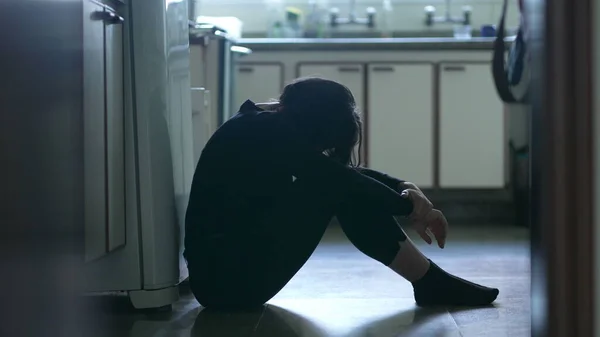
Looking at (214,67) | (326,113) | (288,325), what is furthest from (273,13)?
(288,325)

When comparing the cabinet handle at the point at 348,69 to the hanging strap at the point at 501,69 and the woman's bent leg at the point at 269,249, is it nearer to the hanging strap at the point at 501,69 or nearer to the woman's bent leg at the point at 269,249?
the hanging strap at the point at 501,69

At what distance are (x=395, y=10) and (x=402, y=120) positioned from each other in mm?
1014

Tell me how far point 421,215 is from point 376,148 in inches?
88.9

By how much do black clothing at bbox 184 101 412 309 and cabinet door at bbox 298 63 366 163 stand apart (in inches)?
85.0

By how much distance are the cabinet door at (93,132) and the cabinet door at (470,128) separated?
8.75ft

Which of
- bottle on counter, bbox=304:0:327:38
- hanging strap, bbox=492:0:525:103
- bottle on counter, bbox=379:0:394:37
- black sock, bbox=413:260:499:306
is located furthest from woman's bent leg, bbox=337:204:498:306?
bottle on counter, bbox=379:0:394:37

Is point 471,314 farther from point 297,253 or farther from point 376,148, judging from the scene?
point 376,148

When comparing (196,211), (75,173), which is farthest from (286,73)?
(75,173)

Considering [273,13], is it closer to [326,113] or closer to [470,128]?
[470,128]

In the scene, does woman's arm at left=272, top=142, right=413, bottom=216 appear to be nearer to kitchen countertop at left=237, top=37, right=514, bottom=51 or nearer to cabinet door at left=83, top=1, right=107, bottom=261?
cabinet door at left=83, top=1, right=107, bottom=261

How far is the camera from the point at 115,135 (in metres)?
1.77

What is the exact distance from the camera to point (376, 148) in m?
4.04

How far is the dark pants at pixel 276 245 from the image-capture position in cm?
184

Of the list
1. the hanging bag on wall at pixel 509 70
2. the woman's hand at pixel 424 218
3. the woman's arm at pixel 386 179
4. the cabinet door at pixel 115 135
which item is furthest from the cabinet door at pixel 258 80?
the woman's hand at pixel 424 218
